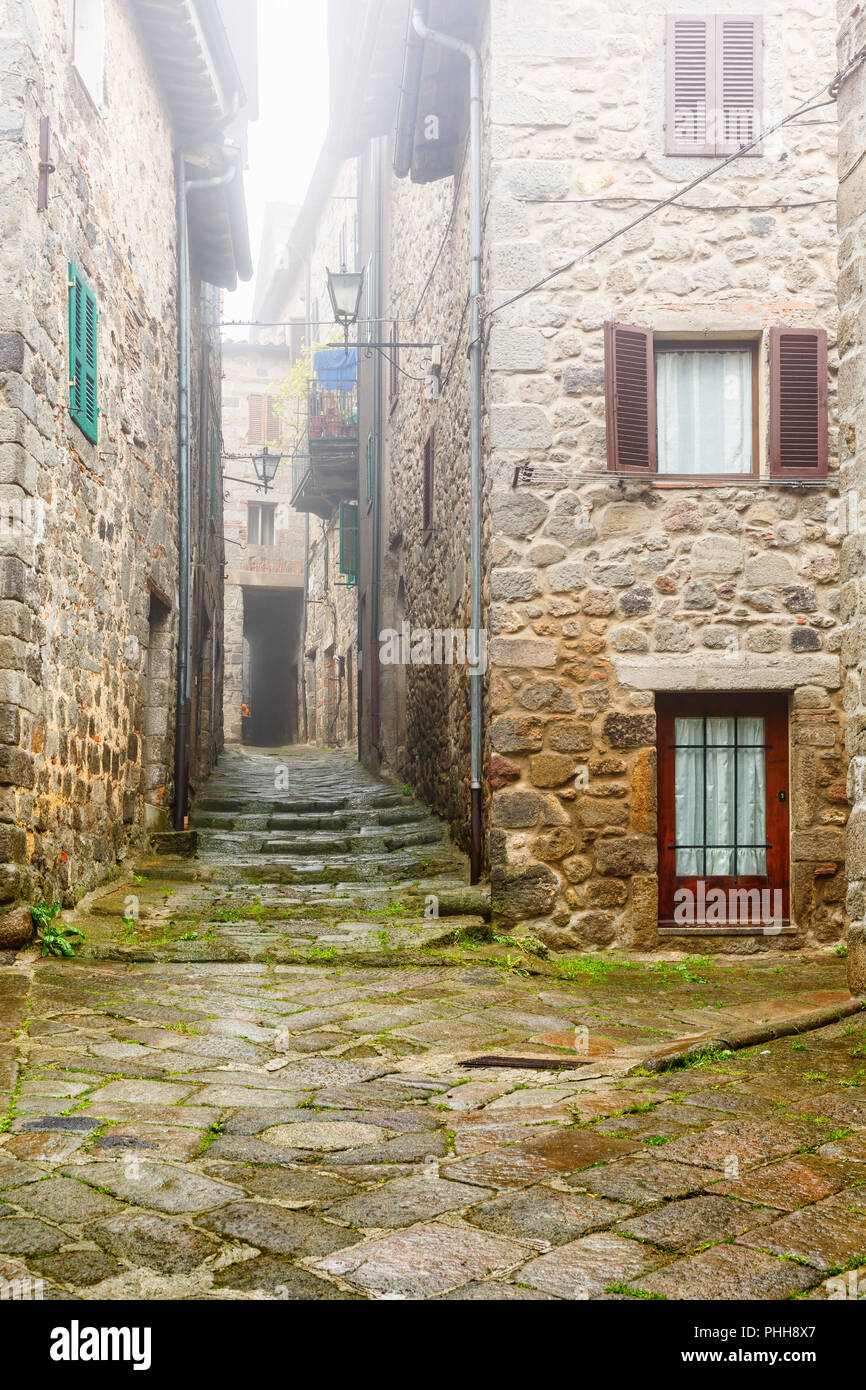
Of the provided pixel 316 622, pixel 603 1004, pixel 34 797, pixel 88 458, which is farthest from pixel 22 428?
pixel 316 622

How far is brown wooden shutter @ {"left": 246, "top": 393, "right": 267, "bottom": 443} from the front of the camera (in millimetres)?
28656

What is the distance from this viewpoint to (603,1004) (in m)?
5.88

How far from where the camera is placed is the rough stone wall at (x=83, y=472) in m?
6.00

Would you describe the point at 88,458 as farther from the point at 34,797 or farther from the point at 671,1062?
the point at 671,1062

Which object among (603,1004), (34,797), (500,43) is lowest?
(603,1004)

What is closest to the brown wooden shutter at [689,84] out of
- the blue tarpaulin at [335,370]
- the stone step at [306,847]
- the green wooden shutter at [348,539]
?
the stone step at [306,847]

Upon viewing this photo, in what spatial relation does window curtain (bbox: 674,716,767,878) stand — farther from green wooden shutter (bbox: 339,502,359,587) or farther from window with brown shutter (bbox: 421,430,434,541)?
green wooden shutter (bbox: 339,502,359,587)

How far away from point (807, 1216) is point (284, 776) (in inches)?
480

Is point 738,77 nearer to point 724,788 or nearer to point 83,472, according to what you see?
point 724,788

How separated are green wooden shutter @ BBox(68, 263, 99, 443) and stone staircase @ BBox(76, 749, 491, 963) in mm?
2779

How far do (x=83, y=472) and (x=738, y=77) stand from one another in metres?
4.62

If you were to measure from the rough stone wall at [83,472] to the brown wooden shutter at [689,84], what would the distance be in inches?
138

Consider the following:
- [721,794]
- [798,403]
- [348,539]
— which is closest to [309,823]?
[721,794]

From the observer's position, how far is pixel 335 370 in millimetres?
19359
